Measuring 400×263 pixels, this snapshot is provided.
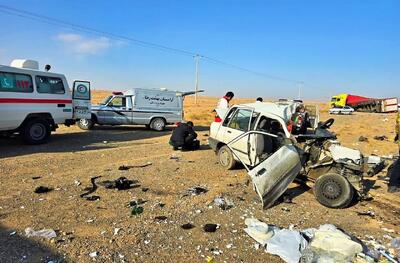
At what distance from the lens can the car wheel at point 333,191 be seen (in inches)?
250

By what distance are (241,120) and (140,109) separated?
32.0 feet

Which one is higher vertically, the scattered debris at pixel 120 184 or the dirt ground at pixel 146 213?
the scattered debris at pixel 120 184

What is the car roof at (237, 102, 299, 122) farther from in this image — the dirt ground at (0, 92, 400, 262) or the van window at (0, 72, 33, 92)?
the van window at (0, 72, 33, 92)

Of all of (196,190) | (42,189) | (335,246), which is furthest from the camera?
(196,190)

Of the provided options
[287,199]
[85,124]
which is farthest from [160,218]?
[85,124]

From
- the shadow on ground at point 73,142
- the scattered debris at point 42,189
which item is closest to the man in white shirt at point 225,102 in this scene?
the shadow on ground at point 73,142

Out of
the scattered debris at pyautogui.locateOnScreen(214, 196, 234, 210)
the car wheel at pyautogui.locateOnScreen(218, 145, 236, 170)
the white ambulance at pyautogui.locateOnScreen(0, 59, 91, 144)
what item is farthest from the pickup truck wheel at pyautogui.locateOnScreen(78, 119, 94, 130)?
the scattered debris at pyautogui.locateOnScreen(214, 196, 234, 210)

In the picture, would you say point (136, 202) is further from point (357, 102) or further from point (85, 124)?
point (357, 102)

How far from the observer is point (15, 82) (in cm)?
1111

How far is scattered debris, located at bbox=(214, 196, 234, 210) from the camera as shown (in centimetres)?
619

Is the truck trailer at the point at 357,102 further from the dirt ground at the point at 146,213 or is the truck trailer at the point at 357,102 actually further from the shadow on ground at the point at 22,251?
the shadow on ground at the point at 22,251

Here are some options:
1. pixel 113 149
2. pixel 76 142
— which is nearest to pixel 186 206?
pixel 113 149

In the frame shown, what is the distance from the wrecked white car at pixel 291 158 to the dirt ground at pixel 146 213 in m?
0.33

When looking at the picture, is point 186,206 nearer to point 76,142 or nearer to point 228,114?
point 228,114
